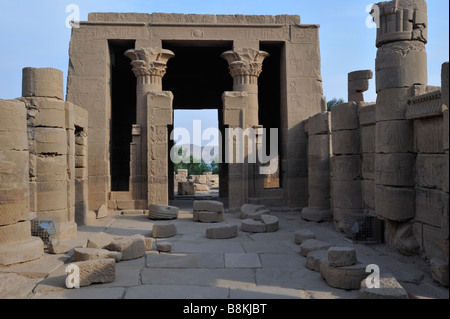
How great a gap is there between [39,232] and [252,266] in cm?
389

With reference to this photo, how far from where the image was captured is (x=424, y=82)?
6.72m

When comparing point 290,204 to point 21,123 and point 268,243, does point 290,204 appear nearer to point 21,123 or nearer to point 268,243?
point 268,243

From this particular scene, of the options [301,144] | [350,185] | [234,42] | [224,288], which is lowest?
[224,288]

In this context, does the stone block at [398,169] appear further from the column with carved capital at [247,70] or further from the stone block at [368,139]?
the column with carved capital at [247,70]

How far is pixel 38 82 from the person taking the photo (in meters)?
8.20

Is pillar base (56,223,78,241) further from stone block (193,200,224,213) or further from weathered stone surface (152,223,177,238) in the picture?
stone block (193,200,224,213)

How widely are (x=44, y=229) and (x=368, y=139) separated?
645 cm

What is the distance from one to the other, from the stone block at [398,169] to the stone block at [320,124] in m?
3.61

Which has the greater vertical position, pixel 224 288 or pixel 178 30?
pixel 178 30

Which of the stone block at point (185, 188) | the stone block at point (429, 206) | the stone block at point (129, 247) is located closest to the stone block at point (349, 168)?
the stone block at point (429, 206)

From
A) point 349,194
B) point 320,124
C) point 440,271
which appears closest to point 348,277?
point 440,271

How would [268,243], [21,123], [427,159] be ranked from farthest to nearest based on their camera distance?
[268,243] → [21,123] → [427,159]

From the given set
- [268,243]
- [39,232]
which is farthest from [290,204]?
[39,232]

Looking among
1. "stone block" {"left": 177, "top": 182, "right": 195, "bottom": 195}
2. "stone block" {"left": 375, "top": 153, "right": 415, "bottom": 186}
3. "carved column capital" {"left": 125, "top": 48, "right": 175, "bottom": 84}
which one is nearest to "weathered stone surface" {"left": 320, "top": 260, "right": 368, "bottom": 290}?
"stone block" {"left": 375, "top": 153, "right": 415, "bottom": 186}
